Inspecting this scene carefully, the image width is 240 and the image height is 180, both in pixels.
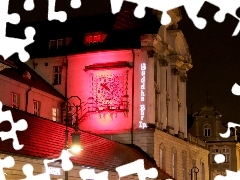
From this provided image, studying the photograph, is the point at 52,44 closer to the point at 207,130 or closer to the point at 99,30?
the point at 99,30

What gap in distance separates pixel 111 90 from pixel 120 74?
1.26 m

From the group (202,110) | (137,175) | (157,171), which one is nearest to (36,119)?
(137,175)

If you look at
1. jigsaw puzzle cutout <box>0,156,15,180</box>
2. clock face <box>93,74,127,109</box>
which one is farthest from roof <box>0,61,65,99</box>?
jigsaw puzzle cutout <box>0,156,15,180</box>

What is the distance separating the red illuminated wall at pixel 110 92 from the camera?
42.3 metres

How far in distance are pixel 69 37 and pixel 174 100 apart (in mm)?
9555

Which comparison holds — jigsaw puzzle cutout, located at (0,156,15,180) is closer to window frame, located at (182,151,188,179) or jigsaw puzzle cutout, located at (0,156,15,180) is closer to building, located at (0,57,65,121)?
building, located at (0,57,65,121)

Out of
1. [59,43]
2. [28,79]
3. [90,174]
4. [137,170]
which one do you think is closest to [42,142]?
[90,174]

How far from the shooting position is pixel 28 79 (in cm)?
4022

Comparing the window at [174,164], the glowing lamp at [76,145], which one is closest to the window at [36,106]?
the window at [174,164]

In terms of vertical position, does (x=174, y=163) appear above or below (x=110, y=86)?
below

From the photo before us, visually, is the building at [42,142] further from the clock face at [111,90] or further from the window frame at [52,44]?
the clock face at [111,90]

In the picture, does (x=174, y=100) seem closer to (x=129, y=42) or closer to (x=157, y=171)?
(x=129, y=42)

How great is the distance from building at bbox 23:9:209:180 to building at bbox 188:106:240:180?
18.7m

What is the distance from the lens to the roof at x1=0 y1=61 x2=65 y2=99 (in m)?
37.9
